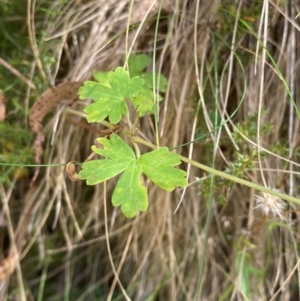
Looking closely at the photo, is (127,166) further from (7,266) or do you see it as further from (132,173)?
(7,266)

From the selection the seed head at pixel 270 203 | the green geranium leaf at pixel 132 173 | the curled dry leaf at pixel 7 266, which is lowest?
the curled dry leaf at pixel 7 266

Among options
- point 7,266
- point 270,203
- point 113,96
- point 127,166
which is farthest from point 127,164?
point 7,266

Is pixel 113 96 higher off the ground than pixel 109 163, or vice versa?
pixel 113 96

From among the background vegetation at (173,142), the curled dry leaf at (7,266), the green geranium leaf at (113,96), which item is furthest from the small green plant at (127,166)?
the curled dry leaf at (7,266)

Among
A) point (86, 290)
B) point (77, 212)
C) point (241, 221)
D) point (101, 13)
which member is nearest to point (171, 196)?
point (241, 221)

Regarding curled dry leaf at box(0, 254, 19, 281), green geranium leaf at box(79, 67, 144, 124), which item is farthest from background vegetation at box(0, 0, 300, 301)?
green geranium leaf at box(79, 67, 144, 124)

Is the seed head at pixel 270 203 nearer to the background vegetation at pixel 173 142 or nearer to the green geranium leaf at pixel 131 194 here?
the background vegetation at pixel 173 142
